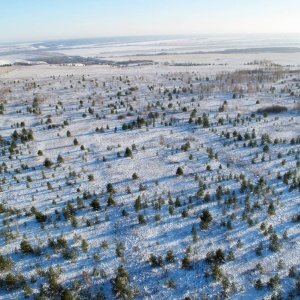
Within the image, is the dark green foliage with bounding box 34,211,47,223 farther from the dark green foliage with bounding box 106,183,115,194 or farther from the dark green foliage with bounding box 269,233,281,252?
the dark green foliage with bounding box 269,233,281,252

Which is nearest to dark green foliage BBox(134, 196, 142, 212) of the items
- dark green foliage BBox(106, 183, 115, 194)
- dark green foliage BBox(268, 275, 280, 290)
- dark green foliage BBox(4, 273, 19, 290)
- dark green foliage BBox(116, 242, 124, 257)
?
dark green foliage BBox(106, 183, 115, 194)

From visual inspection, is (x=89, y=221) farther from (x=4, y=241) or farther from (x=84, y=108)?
(x=84, y=108)

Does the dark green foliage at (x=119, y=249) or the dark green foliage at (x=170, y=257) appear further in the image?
the dark green foliage at (x=119, y=249)

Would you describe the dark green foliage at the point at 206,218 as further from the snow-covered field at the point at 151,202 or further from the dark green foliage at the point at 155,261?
the dark green foliage at the point at 155,261

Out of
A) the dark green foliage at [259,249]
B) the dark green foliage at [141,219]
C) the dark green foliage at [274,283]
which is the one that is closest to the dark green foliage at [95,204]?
the dark green foliage at [141,219]

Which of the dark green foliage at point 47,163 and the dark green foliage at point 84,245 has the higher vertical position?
the dark green foliage at point 47,163

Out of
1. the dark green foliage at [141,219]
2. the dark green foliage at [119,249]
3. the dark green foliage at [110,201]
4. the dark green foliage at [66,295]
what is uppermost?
the dark green foliage at [110,201]

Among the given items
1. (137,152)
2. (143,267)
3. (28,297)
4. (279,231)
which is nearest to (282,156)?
(279,231)

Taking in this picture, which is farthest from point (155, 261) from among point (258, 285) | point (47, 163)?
point (47, 163)
